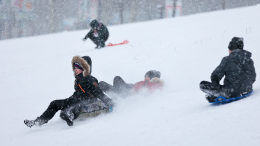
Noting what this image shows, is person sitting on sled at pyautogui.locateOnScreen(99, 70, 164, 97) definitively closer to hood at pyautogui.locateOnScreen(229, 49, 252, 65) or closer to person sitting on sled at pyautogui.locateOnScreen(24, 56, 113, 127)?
person sitting on sled at pyautogui.locateOnScreen(24, 56, 113, 127)

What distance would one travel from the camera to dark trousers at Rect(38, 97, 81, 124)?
161 inches

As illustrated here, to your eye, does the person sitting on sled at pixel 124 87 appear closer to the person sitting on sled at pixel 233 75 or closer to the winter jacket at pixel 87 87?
the winter jacket at pixel 87 87

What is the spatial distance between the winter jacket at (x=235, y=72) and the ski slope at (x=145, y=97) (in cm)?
Answer: 27

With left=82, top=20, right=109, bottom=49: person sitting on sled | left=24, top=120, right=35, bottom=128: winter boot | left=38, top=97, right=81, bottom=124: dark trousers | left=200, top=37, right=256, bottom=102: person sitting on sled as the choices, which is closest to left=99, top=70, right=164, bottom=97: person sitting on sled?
left=38, top=97, right=81, bottom=124: dark trousers

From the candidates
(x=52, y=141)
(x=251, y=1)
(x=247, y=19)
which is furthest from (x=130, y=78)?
(x=251, y=1)

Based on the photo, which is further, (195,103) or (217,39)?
(217,39)

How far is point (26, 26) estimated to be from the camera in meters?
37.3

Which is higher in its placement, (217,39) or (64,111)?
(217,39)

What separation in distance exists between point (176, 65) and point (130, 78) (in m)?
1.49

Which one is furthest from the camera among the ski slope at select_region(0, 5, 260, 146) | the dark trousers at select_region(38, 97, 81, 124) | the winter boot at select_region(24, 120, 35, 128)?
the dark trousers at select_region(38, 97, 81, 124)

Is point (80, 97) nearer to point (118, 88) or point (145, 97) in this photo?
point (118, 88)

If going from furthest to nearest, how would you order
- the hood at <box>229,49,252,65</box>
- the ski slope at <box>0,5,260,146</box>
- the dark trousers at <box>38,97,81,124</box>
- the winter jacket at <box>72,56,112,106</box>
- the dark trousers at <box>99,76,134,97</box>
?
the dark trousers at <box>99,76,134,97</box>, the winter jacket at <box>72,56,112,106</box>, the dark trousers at <box>38,97,81,124</box>, the hood at <box>229,49,252,65</box>, the ski slope at <box>0,5,260,146</box>

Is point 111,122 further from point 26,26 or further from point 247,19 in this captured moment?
point 26,26

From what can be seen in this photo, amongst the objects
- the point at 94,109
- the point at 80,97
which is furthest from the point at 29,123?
the point at 94,109
